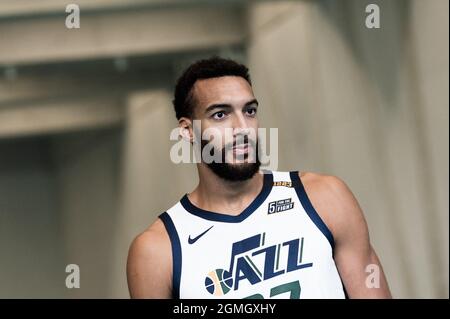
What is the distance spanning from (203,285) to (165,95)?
30.5 feet

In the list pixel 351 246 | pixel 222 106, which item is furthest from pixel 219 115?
pixel 351 246

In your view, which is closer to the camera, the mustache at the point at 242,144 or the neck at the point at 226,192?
the mustache at the point at 242,144

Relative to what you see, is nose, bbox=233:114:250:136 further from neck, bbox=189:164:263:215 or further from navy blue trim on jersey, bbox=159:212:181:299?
navy blue trim on jersey, bbox=159:212:181:299

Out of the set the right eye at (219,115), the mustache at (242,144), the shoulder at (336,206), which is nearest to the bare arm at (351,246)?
the shoulder at (336,206)

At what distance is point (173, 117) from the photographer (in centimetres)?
1250

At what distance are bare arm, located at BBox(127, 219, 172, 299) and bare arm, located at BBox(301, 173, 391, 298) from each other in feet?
1.83

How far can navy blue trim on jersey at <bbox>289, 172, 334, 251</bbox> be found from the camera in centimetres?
371

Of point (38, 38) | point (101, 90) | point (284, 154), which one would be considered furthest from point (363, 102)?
point (101, 90)

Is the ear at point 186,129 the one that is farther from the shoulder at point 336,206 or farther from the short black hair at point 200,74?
the shoulder at point 336,206

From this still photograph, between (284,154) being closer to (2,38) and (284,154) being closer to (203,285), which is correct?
(2,38)

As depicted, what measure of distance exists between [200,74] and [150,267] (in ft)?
2.29

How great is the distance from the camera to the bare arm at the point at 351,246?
3.68 metres

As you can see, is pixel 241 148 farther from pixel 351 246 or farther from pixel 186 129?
pixel 351 246

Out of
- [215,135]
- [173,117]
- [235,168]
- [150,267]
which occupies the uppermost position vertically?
[173,117]
